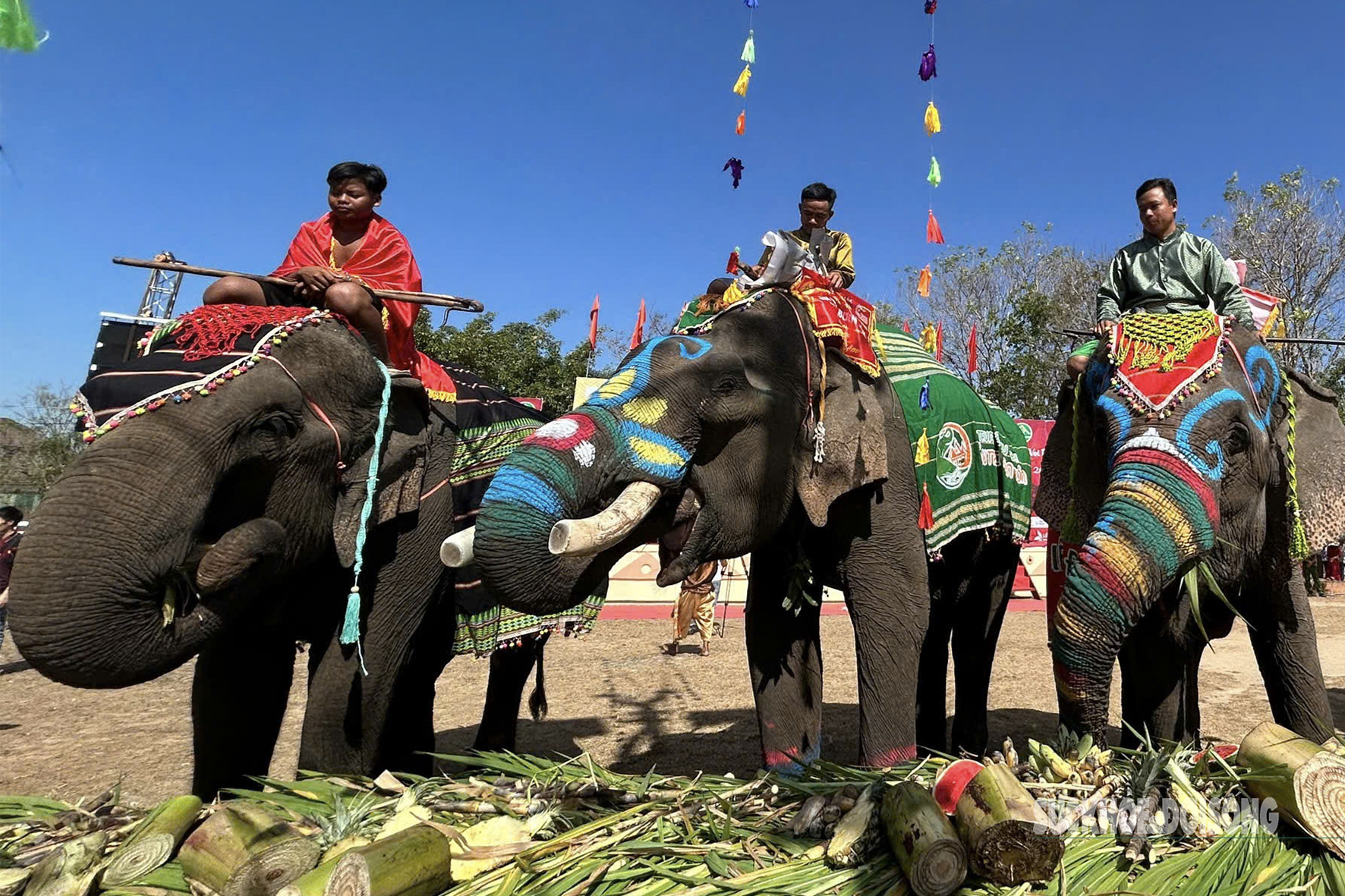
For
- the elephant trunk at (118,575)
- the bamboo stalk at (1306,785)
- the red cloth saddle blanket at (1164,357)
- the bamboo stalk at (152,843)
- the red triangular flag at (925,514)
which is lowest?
the bamboo stalk at (152,843)

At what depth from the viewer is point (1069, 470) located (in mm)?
4348

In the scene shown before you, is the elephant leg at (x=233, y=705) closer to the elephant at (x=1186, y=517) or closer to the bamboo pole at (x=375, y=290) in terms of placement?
the bamboo pole at (x=375, y=290)

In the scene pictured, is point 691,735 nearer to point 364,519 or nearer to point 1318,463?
point 364,519

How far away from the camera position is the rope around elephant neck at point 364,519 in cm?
294

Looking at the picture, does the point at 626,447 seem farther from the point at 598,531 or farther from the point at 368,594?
the point at 368,594

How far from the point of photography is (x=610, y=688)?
8688mm

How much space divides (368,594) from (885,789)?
1.93 meters

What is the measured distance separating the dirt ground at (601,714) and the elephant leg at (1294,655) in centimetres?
264

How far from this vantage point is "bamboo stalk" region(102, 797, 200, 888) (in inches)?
88.9

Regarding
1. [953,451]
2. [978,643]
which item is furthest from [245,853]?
[978,643]

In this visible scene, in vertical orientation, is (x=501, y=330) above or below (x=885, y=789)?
above

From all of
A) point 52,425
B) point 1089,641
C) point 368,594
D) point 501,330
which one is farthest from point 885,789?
point 52,425

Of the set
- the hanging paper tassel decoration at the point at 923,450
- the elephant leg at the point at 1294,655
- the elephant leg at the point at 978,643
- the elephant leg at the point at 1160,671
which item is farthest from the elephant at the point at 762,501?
the elephant leg at the point at 978,643

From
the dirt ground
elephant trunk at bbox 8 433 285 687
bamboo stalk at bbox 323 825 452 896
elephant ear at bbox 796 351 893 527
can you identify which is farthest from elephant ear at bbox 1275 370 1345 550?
elephant trunk at bbox 8 433 285 687
